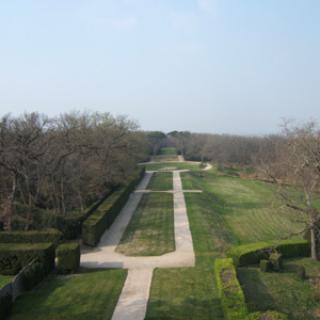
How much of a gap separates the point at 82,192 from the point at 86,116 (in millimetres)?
14586

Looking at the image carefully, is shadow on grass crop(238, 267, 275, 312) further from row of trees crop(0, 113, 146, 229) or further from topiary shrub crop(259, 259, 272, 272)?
row of trees crop(0, 113, 146, 229)

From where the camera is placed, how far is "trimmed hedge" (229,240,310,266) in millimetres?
19281

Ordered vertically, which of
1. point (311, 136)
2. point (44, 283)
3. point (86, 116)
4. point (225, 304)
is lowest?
point (44, 283)

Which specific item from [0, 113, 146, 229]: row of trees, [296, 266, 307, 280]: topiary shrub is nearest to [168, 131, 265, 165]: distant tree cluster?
[0, 113, 146, 229]: row of trees

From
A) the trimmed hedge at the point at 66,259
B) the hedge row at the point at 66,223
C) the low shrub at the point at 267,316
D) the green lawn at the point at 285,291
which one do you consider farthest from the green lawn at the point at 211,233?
the hedge row at the point at 66,223

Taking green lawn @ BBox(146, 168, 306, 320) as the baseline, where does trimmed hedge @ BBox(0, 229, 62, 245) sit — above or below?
above

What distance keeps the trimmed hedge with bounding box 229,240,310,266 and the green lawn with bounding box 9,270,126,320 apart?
541 cm

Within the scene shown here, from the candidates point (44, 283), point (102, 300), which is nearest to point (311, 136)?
point (102, 300)

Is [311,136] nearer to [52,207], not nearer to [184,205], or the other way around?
[184,205]

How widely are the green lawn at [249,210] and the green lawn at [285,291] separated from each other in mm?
3210

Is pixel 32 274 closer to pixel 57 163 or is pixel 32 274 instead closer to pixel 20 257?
pixel 20 257

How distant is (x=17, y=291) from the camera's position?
15.8 m

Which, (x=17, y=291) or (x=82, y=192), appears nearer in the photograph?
(x=17, y=291)

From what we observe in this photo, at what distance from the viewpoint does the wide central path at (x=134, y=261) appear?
1423 centimetres
